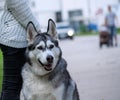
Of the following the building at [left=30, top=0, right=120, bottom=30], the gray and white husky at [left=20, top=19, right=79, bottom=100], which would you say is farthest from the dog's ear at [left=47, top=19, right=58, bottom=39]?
the building at [left=30, top=0, right=120, bottom=30]

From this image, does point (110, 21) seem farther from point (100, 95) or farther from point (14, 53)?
point (14, 53)

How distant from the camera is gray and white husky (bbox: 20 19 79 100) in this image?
25.1 feet

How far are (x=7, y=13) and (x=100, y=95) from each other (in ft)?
17.2

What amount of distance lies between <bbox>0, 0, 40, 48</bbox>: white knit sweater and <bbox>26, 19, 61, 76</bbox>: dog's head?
0.25 metres

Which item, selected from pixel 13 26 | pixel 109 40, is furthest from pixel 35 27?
pixel 109 40

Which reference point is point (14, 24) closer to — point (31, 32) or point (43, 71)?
point (31, 32)

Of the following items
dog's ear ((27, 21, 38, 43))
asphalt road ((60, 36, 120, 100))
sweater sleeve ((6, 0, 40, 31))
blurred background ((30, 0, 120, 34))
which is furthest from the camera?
blurred background ((30, 0, 120, 34))

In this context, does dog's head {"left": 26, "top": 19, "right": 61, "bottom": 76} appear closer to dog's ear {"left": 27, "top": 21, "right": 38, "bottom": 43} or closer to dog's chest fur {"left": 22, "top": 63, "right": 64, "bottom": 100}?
dog's ear {"left": 27, "top": 21, "right": 38, "bottom": 43}

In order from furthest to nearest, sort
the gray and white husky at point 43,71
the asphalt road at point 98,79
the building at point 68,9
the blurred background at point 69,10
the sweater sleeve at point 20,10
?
the building at point 68,9 < the blurred background at point 69,10 < the asphalt road at point 98,79 < the sweater sleeve at point 20,10 < the gray and white husky at point 43,71

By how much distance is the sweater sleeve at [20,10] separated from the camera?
7891 mm

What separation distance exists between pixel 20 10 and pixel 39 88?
104 centimetres

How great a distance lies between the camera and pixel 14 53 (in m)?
7.97

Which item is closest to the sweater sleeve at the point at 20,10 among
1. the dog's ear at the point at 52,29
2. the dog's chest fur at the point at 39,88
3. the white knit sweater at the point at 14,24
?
the white knit sweater at the point at 14,24

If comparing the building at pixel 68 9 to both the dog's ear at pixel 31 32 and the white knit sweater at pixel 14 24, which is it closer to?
the white knit sweater at pixel 14 24
